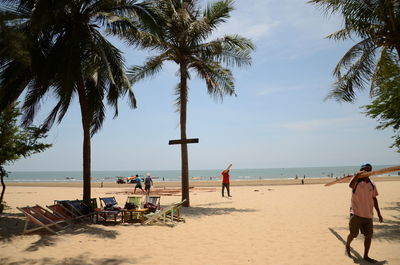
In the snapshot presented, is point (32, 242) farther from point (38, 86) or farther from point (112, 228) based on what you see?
point (38, 86)

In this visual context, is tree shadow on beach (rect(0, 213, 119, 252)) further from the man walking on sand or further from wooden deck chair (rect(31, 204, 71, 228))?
the man walking on sand

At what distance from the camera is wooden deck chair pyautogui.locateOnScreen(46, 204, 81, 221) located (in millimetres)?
9281

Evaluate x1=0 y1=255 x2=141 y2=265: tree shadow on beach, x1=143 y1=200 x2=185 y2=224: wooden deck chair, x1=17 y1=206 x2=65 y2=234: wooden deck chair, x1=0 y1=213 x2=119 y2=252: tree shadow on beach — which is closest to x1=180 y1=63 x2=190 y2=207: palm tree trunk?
x1=143 y1=200 x2=185 y2=224: wooden deck chair

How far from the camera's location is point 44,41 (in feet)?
32.8

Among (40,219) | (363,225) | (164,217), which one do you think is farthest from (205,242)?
(40,219)

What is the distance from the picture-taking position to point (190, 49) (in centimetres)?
1433

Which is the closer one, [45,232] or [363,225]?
[363,225]

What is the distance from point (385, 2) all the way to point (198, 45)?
7668 mm

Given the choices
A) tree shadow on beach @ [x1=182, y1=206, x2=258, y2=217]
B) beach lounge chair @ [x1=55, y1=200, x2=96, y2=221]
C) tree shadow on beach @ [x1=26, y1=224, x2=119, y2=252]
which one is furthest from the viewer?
tree shadow on beach @ [x1=182, y1=206, x2=258, y2=217]

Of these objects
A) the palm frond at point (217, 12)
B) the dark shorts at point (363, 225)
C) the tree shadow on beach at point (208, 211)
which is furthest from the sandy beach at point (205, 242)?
the palm frond at point (217, 12)

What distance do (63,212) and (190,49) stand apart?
894 cm

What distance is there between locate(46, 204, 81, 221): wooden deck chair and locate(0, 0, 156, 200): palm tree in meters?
1.24

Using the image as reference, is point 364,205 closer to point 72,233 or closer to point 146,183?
point 72,233

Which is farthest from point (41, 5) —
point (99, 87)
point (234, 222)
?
point (234, 222)
